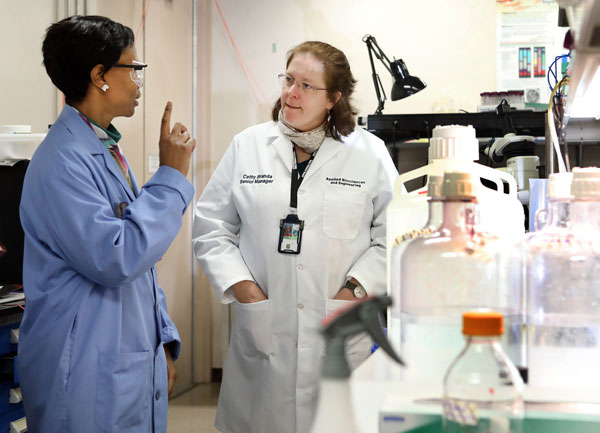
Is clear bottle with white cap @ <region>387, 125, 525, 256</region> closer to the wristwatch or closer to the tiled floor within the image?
the wristwatch

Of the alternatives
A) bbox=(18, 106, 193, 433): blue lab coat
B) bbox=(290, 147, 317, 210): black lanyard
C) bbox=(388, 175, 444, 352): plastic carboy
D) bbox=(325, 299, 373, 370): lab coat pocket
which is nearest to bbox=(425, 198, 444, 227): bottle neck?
bbox=(388, 175, 444, 352): plastic carboy

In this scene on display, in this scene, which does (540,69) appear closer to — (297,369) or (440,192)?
(297,369)

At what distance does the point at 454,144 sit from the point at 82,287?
99 cm

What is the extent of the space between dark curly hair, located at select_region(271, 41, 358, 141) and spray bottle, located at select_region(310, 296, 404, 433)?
5.66 ft

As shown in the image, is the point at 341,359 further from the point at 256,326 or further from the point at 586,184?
the point at 256,326

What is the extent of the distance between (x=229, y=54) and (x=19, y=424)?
10.1 feet

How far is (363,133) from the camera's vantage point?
2348 mm

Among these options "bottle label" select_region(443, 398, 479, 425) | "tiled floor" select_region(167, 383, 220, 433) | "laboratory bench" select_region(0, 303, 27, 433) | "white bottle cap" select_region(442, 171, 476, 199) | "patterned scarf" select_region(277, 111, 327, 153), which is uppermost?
"patterned scarf" select_region(277, 111, 327, 153)

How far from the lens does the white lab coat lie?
6.84 feet

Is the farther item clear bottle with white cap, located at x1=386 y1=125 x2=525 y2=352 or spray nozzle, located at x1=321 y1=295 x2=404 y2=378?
clear bottle with white cap, located at x1=386 y1=125 x2=525 y2=352

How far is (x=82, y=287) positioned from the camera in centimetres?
161

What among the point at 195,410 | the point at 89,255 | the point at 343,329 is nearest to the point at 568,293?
the point at 343,329

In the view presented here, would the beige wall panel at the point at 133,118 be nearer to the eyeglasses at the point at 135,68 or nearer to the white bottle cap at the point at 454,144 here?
the eyeglasses at the point at 135,68

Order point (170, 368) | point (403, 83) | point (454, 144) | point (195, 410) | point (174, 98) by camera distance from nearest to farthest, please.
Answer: point (454, 144) < point (170, 368) < point (403, 83) < point (195, 410) < point (174, 98)
